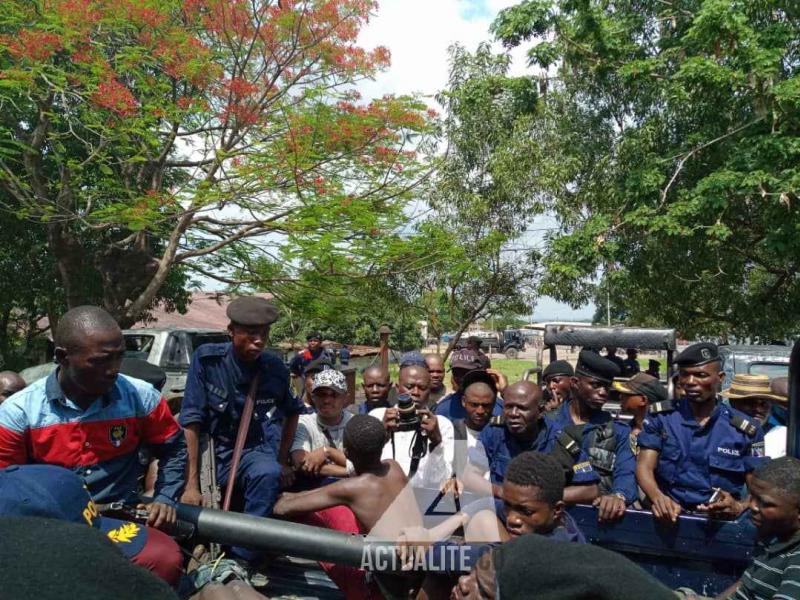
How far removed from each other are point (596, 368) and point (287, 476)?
1967 millimetres

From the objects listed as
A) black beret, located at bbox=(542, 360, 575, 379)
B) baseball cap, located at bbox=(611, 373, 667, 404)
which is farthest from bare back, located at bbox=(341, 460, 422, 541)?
baseball cap, located at bbox=(611, 373, 667, 404)

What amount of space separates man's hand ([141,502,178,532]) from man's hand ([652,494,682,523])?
85.2 inches

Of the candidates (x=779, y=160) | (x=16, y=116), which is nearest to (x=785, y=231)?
(x=779, y=160)

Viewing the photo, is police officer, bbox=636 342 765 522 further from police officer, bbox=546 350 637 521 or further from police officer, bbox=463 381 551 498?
police officer, bbox=463 381 551 498

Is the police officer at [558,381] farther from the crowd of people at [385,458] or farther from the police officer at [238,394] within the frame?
the police officer at [238,394]

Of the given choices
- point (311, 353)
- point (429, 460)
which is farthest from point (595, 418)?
point (311, 353)

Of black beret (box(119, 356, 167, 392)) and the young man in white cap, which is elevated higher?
black beret (box(119, 356, 167, 392))

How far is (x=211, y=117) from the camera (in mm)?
10688

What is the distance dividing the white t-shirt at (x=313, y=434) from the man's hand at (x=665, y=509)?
5.93 ft

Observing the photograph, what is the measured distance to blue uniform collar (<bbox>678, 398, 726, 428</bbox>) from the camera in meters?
3.51

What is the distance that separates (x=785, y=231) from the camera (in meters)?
9.37

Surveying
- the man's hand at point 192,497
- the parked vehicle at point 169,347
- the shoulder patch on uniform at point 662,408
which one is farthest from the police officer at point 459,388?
the parked vehicle at point 169,347

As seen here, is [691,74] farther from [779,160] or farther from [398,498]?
[398,498]

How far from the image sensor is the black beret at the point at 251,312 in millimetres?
3438
